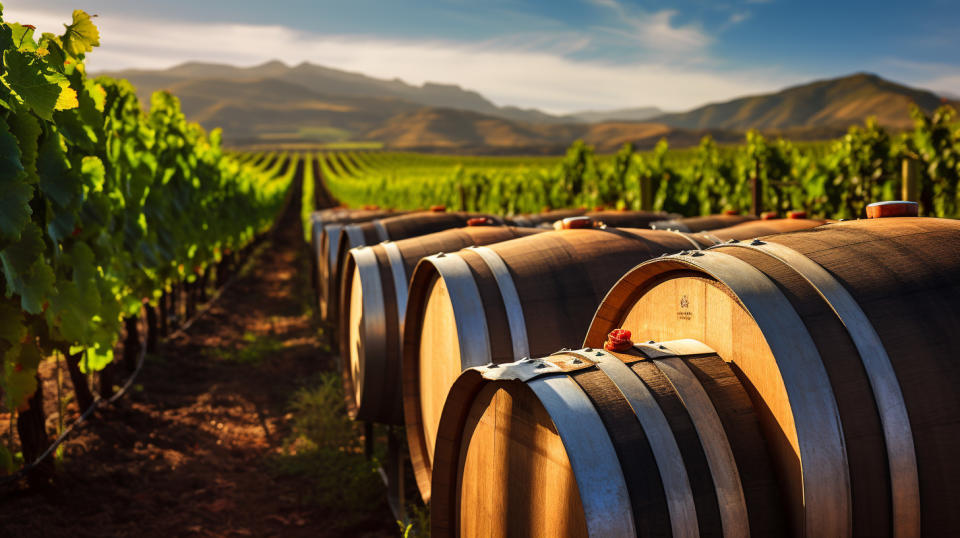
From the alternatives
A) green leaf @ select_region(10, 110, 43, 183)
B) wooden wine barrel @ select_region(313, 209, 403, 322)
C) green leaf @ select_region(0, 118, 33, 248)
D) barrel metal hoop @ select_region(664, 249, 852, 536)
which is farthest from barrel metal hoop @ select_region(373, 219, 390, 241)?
barrel metal hoop @ select_region(664, 249, 852, 536)

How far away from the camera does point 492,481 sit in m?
2.19

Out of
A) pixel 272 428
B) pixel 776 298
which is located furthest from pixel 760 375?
pixel 272 428

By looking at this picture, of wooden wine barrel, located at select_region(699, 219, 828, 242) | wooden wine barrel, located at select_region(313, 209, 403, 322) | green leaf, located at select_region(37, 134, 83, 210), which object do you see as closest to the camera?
wooden wine barrel, located at select_region(699, 219, 828, 242)

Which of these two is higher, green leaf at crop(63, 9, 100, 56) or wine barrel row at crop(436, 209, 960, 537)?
green leaf at crop(63, 9, 100, 56)

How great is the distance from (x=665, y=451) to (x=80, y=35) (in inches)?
185

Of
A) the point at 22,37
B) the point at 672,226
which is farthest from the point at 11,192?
the point at 672,226

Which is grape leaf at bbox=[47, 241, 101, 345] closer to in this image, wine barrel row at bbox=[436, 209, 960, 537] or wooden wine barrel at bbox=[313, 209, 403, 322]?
wooden wine barrel at bbox=[313, 209, 403, 322]

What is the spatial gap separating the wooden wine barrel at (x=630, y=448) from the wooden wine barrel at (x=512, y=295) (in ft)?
2.93

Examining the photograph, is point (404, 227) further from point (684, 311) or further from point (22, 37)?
point (684, 311)

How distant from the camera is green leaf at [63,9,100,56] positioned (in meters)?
4.63

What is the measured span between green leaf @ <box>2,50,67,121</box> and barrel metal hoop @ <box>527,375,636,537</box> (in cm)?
279

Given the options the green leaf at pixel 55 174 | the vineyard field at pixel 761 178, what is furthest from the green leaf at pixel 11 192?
the vineyard field at pixel 761 178

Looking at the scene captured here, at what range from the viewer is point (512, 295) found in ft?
10.1

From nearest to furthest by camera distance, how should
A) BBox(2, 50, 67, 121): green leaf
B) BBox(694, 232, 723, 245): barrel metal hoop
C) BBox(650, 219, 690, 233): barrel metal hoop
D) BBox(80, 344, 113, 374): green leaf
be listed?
1. BBox(2, 50, 67, 121): green leaf
2. BBox(694, 232, 723, 245): barrel metal hoop
3. BBox(650, 219, 690, 233): barrel metal hoop
4. BBox(80, 344, 113, 374): green leaf
